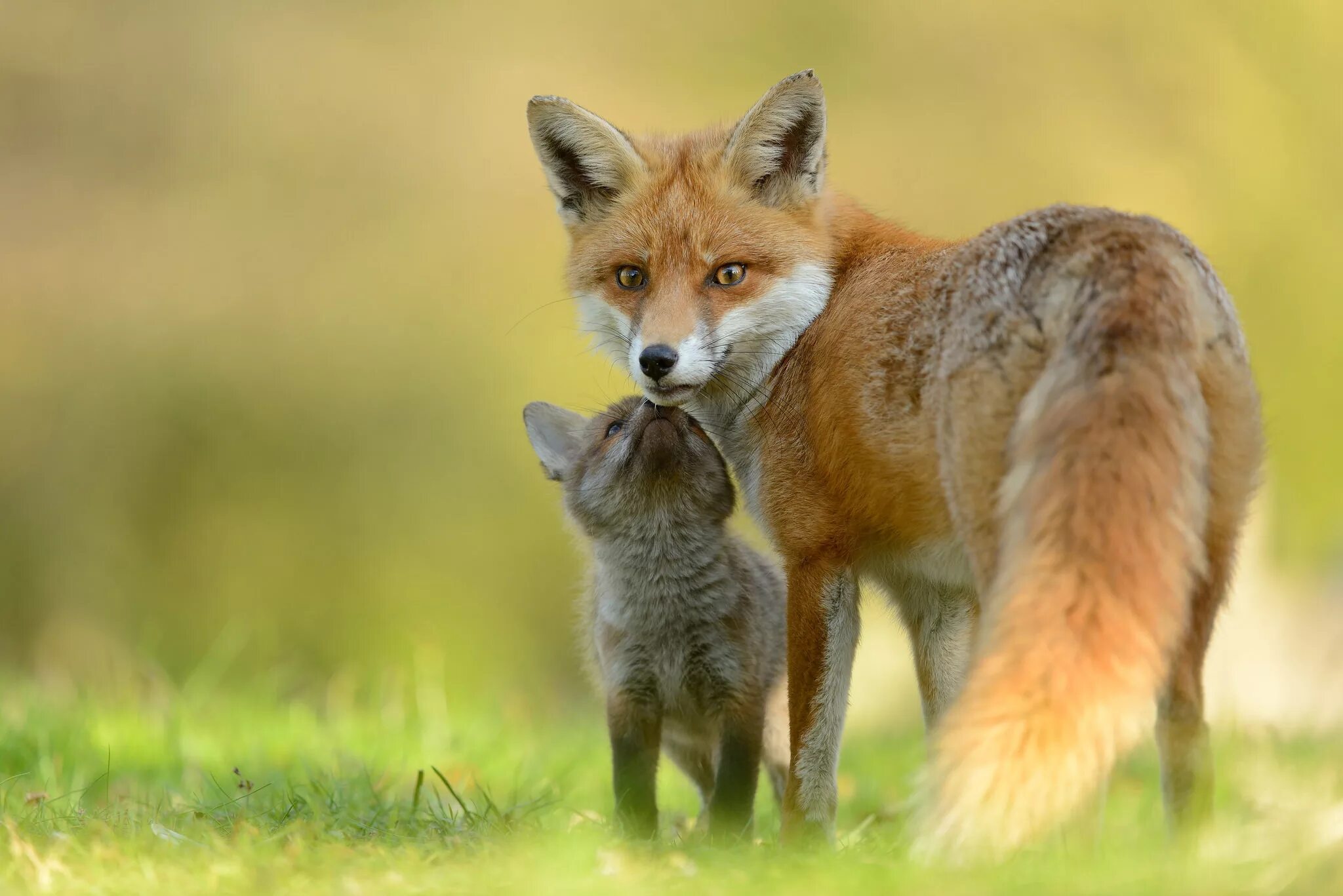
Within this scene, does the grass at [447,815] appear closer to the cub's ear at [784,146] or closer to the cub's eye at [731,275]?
the cub's eye at [731,275]

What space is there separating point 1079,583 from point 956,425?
0.75 metres

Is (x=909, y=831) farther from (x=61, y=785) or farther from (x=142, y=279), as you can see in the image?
Result: (x=142, y=279)

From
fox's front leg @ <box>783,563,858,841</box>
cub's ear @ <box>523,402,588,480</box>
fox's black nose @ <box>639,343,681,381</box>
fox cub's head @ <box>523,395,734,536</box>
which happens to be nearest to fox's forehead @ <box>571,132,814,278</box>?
fox's black nose @ <box>639,343,681,381</box>

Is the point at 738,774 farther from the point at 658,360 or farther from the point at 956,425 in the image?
the point at 956,425

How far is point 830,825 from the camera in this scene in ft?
14.5

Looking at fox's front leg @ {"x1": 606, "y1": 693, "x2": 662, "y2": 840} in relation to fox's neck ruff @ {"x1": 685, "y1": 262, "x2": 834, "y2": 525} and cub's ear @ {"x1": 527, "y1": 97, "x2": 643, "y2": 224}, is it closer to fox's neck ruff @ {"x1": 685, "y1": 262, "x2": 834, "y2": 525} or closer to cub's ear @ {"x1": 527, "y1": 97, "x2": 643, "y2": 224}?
fox's neck ruff @ {"x1": 685, "y1": 262, "x2": 834, "y2": 525}

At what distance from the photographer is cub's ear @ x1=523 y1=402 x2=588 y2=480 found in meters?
5.55

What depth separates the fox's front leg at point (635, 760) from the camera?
454 centimetres

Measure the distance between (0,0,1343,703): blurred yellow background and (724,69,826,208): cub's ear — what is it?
4.87 m

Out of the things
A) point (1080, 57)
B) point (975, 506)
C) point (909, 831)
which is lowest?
point (909, 831)

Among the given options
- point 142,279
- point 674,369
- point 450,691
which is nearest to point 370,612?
point 450,691

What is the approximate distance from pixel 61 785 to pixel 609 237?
2.91 metres

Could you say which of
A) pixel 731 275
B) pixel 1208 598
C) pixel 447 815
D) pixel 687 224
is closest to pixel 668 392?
pixel 731 275

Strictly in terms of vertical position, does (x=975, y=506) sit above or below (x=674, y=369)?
below
